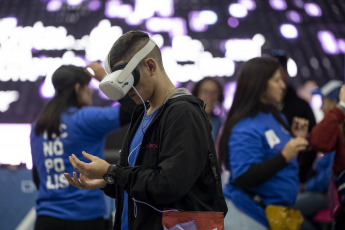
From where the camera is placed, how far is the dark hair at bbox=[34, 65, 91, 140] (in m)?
2.85

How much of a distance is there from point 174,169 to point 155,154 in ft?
0.49

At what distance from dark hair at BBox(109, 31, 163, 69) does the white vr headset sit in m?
0.02

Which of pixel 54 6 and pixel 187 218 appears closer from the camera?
pixel 187 218

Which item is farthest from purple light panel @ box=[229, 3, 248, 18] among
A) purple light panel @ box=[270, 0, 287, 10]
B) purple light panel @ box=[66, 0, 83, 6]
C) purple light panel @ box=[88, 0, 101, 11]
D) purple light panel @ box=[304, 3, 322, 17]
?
purple light panel @ box=[66, 0, 83, 6]

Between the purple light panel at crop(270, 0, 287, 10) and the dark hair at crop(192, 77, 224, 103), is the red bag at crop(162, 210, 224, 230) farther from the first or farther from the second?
the purple light panel at crop(270, 0, 287, 10)

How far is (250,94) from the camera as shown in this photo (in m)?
2.70

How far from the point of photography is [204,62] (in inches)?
269

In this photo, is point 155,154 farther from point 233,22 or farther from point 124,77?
point 233,22

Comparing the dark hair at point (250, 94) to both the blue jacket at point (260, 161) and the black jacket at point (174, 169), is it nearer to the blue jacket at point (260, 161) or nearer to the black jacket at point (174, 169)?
the blue jacket at point (260, 161)

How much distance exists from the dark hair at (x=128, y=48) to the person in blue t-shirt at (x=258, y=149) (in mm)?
959

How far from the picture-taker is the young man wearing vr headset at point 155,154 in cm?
156

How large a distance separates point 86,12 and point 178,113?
603cm

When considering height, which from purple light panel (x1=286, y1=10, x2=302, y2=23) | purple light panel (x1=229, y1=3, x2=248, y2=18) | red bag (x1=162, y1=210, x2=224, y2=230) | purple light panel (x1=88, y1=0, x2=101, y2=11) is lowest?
purple light panel (x1=286, y1=10, x2=302, y2=23)

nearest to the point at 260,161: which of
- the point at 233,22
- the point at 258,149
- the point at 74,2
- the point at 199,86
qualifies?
the point at 258,149
